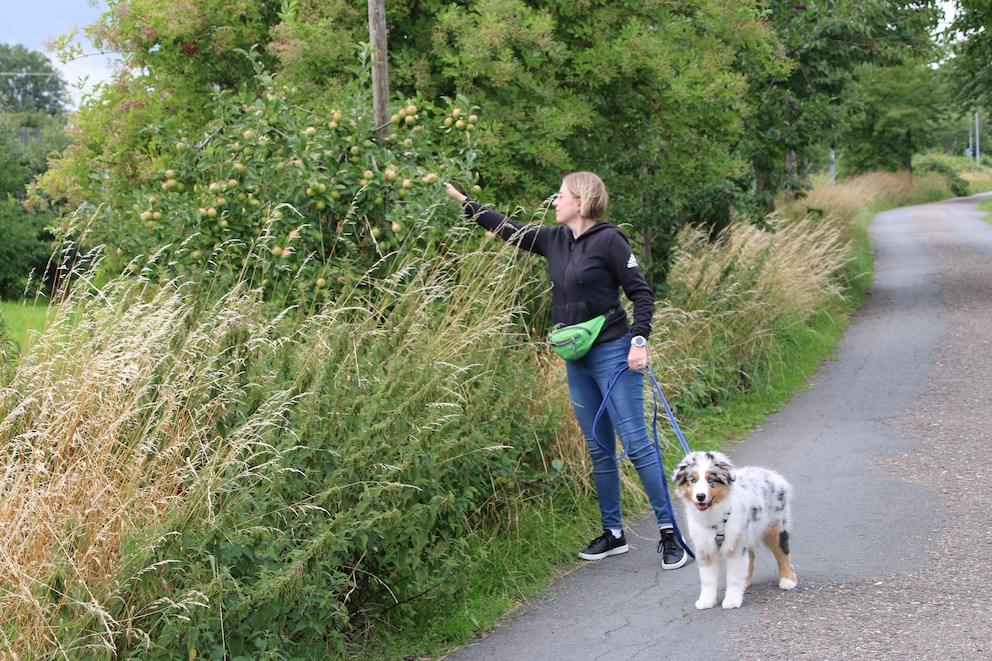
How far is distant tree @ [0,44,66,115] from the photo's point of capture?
84.7m

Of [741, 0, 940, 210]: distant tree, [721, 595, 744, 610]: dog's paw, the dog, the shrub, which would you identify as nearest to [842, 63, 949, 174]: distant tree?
[741, 0, 940, 210]: distant tree

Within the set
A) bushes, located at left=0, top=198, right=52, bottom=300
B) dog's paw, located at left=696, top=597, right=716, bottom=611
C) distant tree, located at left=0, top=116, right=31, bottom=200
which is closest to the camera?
dog's paw, located at left=696, top=597, right=716, bottom=611

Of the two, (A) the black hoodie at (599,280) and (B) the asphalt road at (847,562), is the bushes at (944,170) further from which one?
(A) the black hoodie at (599,280)

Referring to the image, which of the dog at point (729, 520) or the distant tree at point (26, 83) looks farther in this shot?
the distant tree at point (26, 83)

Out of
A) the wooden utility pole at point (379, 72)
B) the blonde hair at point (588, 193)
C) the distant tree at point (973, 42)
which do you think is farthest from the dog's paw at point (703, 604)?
the distant tree at point (973, 42)

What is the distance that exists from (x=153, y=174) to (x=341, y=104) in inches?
117

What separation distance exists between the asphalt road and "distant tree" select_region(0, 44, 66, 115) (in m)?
83.4

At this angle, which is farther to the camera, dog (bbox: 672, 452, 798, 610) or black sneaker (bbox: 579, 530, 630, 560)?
black sneaker (bbox: 579, 530, 630, 560)

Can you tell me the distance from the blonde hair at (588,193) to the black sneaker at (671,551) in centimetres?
191

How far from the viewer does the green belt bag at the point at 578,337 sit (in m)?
5.96

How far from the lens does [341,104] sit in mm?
7230

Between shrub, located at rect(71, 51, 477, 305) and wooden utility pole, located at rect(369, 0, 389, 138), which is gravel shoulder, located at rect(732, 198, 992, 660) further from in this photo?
wooden utility pole, located at rect(369, 0, 389, 138)

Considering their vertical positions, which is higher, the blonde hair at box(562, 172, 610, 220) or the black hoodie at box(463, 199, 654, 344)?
the blonde hair at box(562, 172, 610, 220)

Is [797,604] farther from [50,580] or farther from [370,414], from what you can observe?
[50,580]
